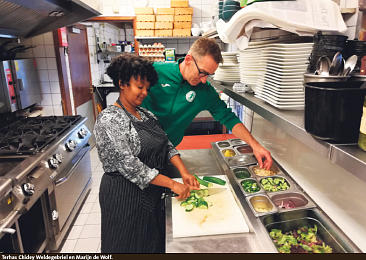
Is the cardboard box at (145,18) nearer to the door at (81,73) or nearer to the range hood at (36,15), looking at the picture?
the door at (81,73)

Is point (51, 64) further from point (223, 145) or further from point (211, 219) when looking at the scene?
point (211, 219)

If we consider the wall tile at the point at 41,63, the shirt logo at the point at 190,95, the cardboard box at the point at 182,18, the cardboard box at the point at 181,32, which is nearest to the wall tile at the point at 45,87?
the wall tile at the point at 41,63

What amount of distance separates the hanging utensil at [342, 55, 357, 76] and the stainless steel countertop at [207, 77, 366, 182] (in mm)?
220

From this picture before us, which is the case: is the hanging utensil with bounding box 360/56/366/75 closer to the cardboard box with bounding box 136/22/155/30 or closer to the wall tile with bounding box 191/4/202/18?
the cardboard box with bounding box 136/22/155/30

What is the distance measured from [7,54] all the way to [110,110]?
2640 mm

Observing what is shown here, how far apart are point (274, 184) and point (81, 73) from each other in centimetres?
427

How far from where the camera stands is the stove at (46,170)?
180cm

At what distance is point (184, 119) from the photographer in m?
2.06

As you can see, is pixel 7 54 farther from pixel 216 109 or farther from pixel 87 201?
pixel 216 109

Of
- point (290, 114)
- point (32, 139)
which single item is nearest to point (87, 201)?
point (32, 139)

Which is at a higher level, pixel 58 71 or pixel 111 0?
pixel 111 0

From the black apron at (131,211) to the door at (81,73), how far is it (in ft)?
11.0

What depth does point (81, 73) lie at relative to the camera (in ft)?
15.9

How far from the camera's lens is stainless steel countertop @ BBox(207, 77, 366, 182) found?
68 cm
